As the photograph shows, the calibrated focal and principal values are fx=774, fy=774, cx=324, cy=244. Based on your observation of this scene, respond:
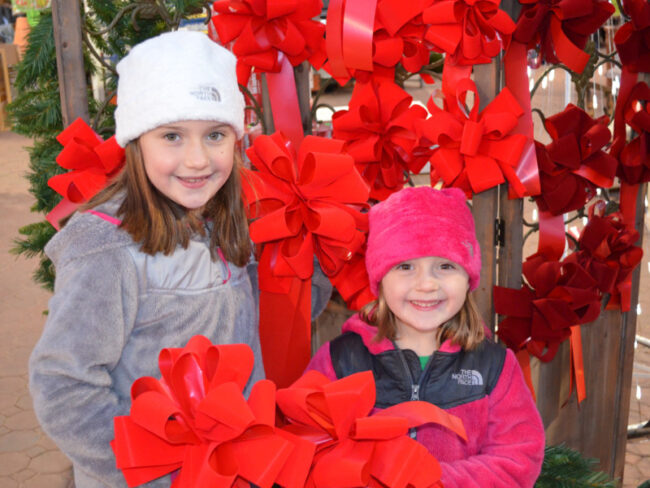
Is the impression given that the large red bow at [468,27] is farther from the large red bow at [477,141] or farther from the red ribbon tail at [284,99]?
the red ribbon tail at [284,99]

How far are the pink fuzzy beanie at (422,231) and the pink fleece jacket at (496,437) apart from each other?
16cm

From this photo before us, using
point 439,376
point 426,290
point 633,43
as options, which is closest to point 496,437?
point 439,376

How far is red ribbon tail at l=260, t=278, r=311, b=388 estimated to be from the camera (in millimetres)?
1493

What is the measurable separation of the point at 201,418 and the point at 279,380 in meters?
0.54

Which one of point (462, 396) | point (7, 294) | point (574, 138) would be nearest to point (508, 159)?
point (574, 138)

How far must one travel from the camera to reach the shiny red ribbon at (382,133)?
5.08ft

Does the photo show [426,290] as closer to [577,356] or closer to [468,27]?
[468,27]

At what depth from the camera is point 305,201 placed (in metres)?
1.38

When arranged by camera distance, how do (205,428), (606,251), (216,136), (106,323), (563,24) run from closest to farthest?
(205,428) → (106,323) → (216,136) → (563,24) → (606,251)

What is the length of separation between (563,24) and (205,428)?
42.0 inches

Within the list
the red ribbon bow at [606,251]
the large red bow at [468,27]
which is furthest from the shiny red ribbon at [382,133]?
the red ribbon bow at [606,251]

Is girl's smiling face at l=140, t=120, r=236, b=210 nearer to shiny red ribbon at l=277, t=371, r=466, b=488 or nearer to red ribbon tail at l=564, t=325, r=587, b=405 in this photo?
shiny red ribbon at l=277, t=371, r=466, b=488

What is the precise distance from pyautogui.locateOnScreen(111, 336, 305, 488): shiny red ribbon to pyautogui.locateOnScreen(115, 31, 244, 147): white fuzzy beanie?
0.39 m

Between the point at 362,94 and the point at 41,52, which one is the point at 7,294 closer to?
the point at 41,52
